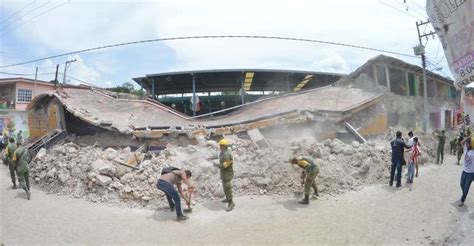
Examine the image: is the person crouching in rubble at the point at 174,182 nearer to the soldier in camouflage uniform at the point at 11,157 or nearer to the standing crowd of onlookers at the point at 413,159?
the soldier in camouflage uniform at the point at 11,157

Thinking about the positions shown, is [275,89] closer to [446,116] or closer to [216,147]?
[446,116]

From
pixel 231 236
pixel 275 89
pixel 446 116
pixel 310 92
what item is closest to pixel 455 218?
pixel 231 236

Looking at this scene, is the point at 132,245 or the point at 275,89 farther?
the point at 275,89

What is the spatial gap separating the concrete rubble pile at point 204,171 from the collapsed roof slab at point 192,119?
85 centimetres

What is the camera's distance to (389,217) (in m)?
6.08

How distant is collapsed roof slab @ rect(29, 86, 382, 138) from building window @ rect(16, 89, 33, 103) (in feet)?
45.0

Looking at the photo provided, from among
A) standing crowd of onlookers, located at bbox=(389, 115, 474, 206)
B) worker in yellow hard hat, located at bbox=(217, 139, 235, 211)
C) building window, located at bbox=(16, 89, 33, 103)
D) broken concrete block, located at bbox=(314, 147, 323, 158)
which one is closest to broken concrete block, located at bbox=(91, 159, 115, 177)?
worker in yellow hard hat, located at bbox=(217, 139, 235, 211)

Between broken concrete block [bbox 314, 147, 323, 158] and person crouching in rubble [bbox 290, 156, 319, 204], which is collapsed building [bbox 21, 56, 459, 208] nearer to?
broken concrete block [bbox 314, 147, 323, 158]

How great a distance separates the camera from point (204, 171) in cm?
820

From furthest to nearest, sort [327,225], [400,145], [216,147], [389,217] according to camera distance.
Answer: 1. [216,147]
2. [400,145]
3. [389,217]
4. [327,225]

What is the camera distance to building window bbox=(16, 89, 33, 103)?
24.5 metres

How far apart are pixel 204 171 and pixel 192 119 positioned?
6.73 meters

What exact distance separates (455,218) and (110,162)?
8.00 meters

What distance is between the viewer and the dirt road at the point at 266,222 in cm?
528
